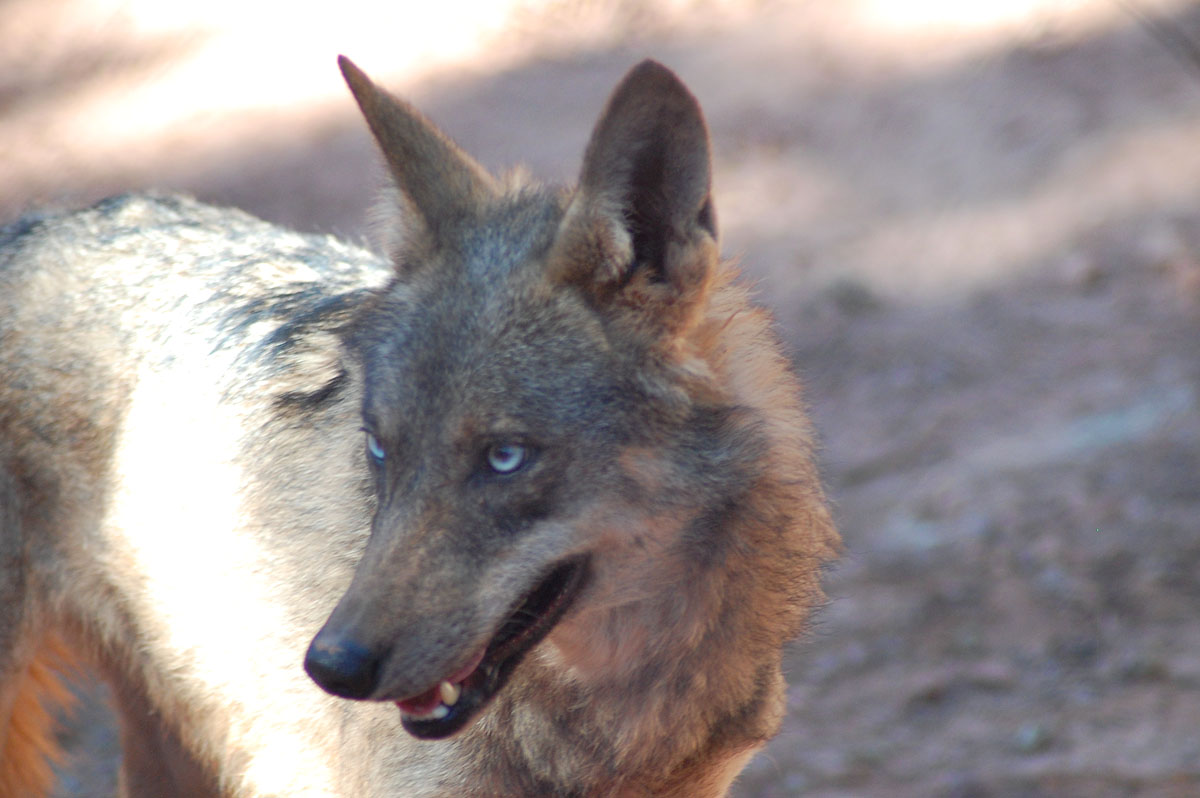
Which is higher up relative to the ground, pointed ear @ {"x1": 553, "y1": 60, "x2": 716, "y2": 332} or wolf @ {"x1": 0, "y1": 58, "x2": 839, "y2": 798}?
pointed ear @ {"x1": 553, "y1": 60, "x2": 716, "y2": 332}

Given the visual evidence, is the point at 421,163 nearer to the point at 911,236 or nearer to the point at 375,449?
the point at 375,449

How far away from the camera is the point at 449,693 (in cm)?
260

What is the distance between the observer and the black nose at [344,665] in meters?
2.39

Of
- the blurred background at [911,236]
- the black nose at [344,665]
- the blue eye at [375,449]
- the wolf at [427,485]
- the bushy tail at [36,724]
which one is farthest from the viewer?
the blurred background at [911,236]

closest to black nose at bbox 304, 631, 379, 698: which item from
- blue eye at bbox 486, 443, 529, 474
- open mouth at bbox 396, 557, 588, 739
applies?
open mouth at bbox 396, 557, 588, 739

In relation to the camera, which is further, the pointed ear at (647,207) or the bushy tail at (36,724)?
the bushy tail at (36,724)

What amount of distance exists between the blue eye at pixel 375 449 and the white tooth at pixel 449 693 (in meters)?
0.55

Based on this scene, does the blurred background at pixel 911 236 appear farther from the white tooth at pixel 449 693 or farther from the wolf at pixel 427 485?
the white tooth at pixel 449 693

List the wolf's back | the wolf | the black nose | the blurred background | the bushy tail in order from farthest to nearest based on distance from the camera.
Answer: the blurred background
the bushy tail
the wolf's back
the wolf
the black nose

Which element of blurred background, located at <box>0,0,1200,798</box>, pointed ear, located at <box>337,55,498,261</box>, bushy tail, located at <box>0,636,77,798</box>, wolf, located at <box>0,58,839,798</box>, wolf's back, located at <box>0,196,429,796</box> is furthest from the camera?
blurred background, located at <box>0,0,1200,798</box>

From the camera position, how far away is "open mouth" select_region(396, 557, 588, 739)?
8.50 ft

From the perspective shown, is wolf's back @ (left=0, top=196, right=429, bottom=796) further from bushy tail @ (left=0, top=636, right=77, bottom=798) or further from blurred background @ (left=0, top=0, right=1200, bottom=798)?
blurred background @ (left=0, top=0, right=1200, bottom=798)

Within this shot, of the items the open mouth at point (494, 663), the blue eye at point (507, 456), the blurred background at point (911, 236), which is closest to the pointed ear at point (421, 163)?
the blue eye at point (507, 456)

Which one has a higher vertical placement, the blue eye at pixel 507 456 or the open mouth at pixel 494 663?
the blue eye at pixel 507 456
